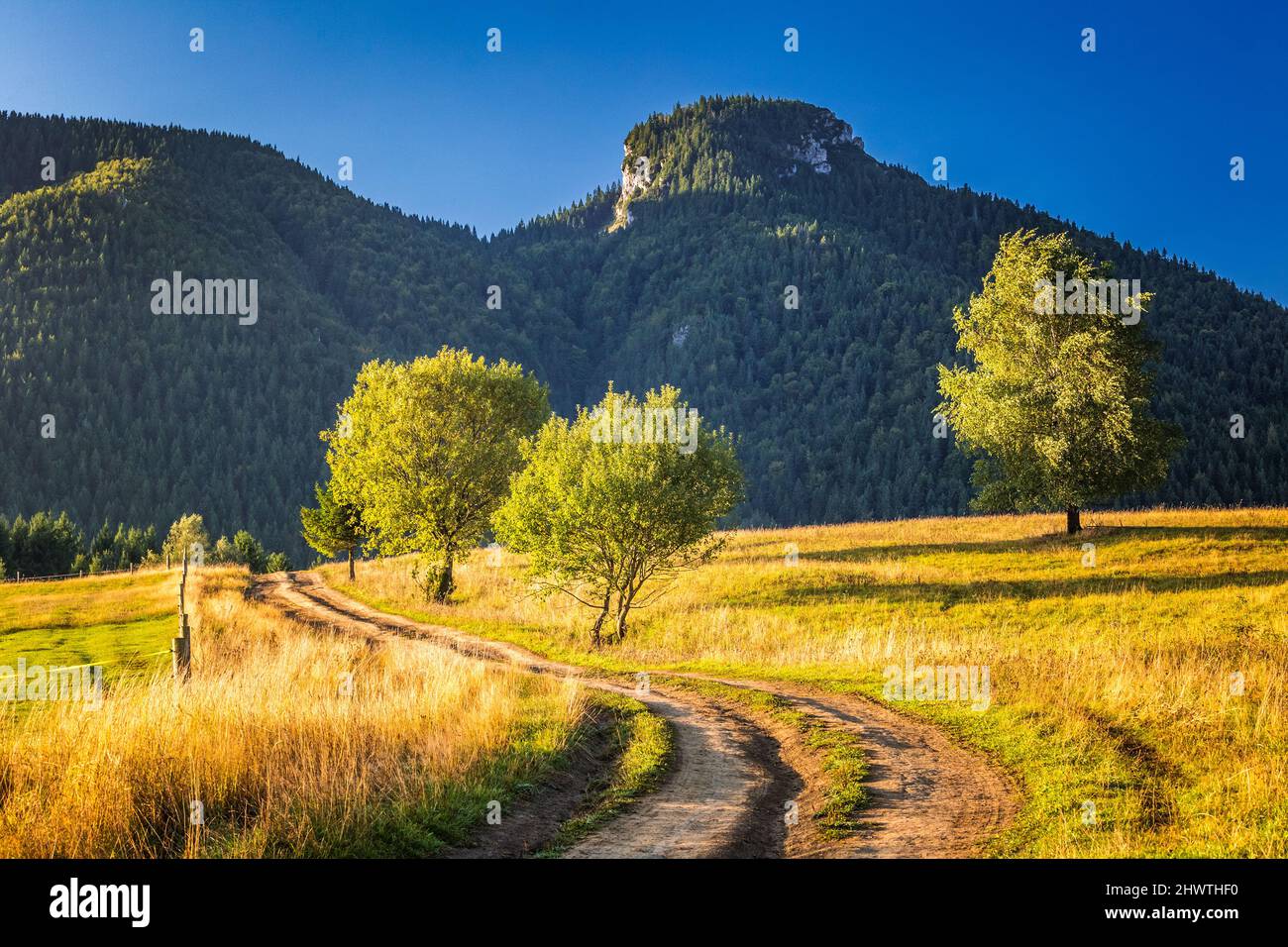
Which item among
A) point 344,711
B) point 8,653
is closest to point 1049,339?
point 344,711

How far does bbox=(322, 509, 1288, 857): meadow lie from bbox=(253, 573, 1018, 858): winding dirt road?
0.75 m

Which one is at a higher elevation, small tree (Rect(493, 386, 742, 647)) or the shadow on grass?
small tree (Rect(493, 386, 742, 647))

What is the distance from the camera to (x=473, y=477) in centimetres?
4281

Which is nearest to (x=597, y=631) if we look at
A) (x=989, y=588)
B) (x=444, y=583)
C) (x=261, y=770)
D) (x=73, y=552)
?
(x=444, y=583)

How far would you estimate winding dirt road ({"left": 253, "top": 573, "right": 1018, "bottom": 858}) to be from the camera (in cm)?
900

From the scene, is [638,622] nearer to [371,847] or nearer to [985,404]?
[985,404]

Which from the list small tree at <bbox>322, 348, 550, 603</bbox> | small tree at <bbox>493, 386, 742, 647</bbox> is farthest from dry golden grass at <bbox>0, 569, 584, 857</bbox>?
small tree at <bbox>322, 348, 550, 603</bbox>

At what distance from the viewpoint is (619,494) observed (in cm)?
2902

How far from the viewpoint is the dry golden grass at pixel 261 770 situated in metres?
7.80

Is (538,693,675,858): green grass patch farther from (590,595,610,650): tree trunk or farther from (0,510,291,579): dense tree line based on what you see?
(0,510,291,579): dense tree line

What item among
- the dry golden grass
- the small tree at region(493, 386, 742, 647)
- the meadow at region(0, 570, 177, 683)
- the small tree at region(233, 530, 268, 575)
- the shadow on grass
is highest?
the small tree at region(493, 386, 742, 647)

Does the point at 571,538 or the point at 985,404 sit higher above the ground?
the point at 985,404

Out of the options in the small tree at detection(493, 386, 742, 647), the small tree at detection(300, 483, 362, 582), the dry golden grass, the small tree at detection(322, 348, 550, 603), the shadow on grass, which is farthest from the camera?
the small tree at detection(300, 483, 362, 582)
